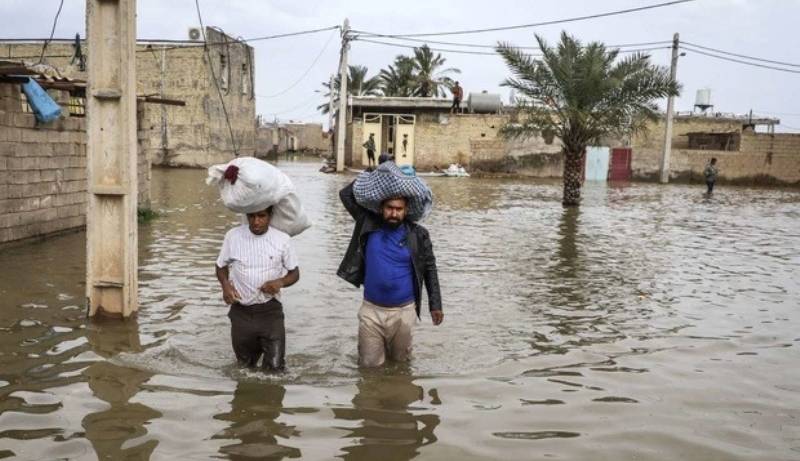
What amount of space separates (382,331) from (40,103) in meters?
7.29

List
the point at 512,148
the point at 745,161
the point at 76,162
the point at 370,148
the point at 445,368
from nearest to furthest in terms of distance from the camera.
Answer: the point at 445,368, the point at 76,162, the point at 370,148, the point at 745,161, the point at 512,148

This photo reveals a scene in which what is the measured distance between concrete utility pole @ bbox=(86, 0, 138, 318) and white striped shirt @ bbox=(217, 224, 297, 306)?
5.52ft

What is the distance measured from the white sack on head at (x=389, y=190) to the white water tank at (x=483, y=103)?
3089cm

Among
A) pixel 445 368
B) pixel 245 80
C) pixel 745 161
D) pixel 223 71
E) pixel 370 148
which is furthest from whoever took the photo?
pixel 245 80

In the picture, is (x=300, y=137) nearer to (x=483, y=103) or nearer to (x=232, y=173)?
(x=483, y=103)

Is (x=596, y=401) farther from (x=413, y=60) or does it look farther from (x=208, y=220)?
(x=413, y=60)

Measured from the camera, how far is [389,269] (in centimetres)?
461

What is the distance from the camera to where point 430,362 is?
208 inches

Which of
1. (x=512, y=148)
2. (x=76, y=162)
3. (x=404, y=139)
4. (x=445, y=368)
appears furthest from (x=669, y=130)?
(x=445, y=368)

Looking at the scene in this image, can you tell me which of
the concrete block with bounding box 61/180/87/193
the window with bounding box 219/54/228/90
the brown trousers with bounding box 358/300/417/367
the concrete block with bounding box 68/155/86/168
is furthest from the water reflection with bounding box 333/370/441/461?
the window with bounding box 219/54/228/90

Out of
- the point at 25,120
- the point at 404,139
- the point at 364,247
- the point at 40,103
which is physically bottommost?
the point at 364,247

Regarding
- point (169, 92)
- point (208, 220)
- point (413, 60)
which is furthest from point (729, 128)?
point (208, 220)

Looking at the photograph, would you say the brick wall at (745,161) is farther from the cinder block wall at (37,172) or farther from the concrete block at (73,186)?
the cinder block wall at (37,172)

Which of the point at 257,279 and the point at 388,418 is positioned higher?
the point at 257,279
